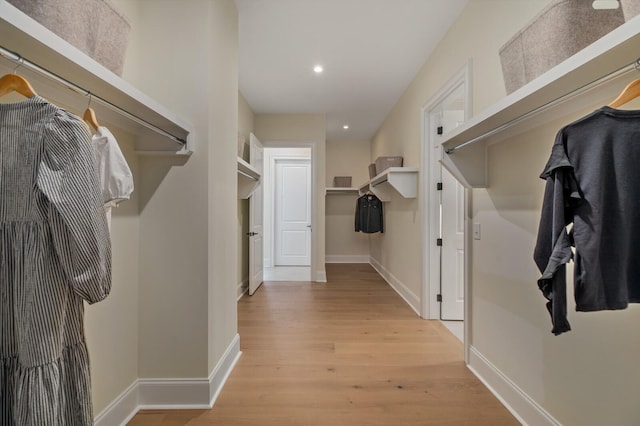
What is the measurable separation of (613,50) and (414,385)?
1949mm

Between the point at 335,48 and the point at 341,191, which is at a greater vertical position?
the point at 335,48

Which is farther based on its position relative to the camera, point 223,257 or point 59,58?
point 223,257

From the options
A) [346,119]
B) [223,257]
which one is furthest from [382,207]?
[223,257]

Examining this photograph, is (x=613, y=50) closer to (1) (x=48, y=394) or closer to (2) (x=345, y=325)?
(1) (x=48, y=394)

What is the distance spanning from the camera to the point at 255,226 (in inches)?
164

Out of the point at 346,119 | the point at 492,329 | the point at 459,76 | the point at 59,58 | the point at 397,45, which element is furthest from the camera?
the point at 346,119

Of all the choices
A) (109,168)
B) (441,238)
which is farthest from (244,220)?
(109,168)

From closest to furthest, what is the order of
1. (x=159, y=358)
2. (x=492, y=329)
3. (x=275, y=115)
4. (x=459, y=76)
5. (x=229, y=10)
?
1. (x=159, y=358)
2. (x=492, y=329)
3. (x=229, y=10)
4. (x=459, y=76)
5. (x=275, y=115)

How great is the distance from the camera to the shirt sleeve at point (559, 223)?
901 millimetres

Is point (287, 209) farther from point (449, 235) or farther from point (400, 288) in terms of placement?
point (449, 235)

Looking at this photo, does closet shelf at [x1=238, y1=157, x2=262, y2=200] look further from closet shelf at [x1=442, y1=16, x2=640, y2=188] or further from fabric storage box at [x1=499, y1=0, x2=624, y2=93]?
fabric storage box at [x1=499, y1=0, x2=624, y2=93]

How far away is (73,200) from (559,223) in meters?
1.37

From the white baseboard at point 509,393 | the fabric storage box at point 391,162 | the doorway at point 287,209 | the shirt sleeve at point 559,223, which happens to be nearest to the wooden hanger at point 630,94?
the shirt sleeve at point 559,223

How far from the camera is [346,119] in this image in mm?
5062
